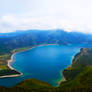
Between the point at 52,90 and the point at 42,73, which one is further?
the point at 42,73

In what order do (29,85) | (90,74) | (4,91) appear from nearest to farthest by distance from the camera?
(4,91)
(29,85)
(90,74)

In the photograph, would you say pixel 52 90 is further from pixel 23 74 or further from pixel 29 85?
pixel 23 74

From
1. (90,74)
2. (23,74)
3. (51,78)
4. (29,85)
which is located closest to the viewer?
(29,85)

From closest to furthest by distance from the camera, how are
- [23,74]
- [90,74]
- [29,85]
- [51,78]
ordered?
[29,85] < [90,74] < [51,78] < [23,74]

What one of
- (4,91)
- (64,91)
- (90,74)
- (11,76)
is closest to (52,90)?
(64,91)

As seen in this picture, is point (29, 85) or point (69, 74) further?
point (69, 74)

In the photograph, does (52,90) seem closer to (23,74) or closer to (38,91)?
(38,91)

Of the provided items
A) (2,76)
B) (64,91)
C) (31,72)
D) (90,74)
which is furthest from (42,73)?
(64,91)

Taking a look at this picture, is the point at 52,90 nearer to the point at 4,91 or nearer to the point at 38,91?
the point at 38,91

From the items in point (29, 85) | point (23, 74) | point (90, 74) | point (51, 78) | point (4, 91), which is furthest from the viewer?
point (23, 74)
